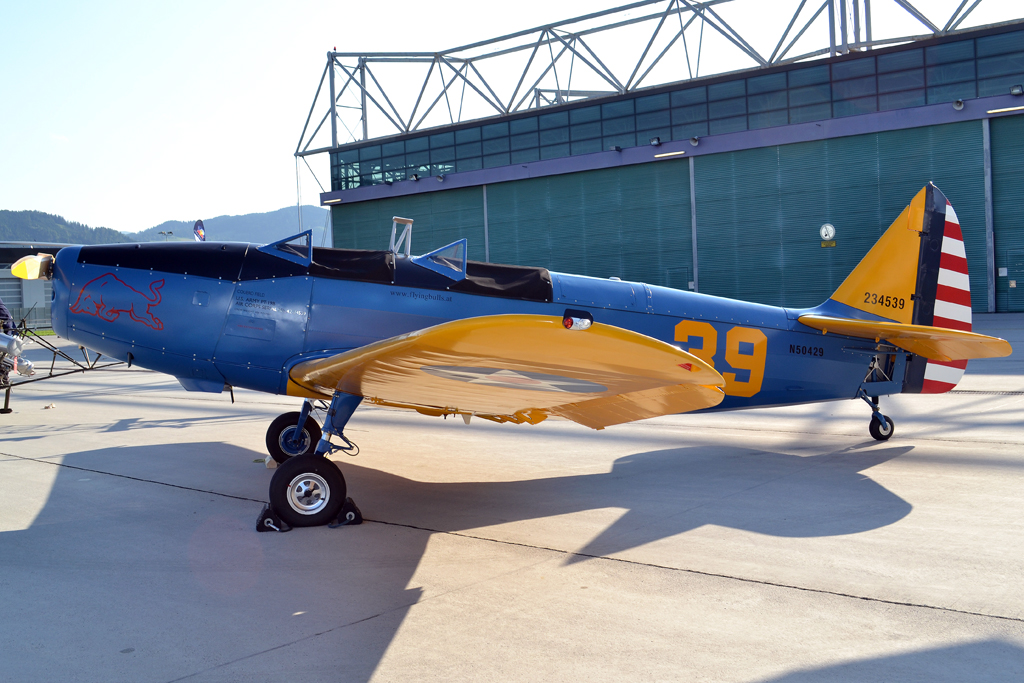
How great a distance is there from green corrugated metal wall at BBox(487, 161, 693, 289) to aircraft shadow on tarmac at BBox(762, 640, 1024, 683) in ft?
95.4

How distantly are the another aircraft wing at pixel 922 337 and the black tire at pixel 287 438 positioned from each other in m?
5.39

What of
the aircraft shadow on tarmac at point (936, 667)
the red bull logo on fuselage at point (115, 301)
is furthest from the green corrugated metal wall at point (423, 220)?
the aircraft shadow on tarmac at point (936, 667)

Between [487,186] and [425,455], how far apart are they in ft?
98.0

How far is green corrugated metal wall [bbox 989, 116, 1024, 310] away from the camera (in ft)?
86.2

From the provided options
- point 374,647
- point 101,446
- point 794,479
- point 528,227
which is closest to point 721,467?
point 794,479

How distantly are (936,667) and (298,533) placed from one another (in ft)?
13.5

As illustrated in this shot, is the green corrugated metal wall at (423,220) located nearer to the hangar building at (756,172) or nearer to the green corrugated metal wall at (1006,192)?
the hangar building at (756,172)

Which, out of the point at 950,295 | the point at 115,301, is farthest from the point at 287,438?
the point at 950,295

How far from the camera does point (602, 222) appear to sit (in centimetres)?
3388

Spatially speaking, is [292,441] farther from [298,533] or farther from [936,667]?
[936,667]

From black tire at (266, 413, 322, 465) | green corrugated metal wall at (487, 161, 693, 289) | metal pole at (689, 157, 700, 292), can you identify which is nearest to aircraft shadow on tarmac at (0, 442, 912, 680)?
black tire at (266, 413, 322, 465)

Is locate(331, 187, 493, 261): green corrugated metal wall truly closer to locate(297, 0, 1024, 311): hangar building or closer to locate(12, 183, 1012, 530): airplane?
locate(297, 0, 1024, 311): hangar building

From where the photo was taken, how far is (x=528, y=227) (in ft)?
117

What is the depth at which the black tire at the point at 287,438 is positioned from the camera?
777 centimetres
